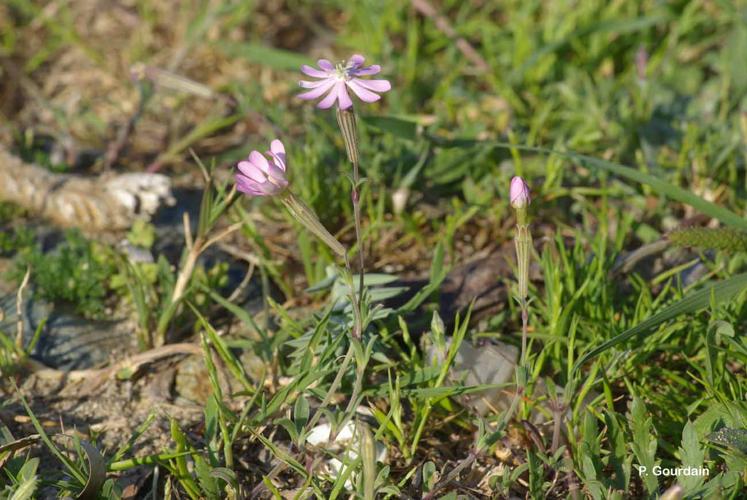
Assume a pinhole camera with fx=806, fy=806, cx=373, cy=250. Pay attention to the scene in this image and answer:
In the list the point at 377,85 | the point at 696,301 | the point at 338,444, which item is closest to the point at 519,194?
A: the point at 377,85

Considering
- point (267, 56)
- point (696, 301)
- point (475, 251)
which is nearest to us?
point (696, 301)

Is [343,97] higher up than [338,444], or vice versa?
[343,97]

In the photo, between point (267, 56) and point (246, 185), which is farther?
point (267, 56)

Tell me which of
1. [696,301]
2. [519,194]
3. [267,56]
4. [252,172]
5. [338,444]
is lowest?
[338,444]

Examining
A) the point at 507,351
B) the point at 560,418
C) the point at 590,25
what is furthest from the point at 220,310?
the point at 590,25

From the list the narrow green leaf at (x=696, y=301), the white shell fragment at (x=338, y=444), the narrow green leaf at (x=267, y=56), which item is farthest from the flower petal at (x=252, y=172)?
the narrow green leaf at (x=267, y=56)

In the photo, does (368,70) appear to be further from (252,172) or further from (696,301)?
(696,301)
